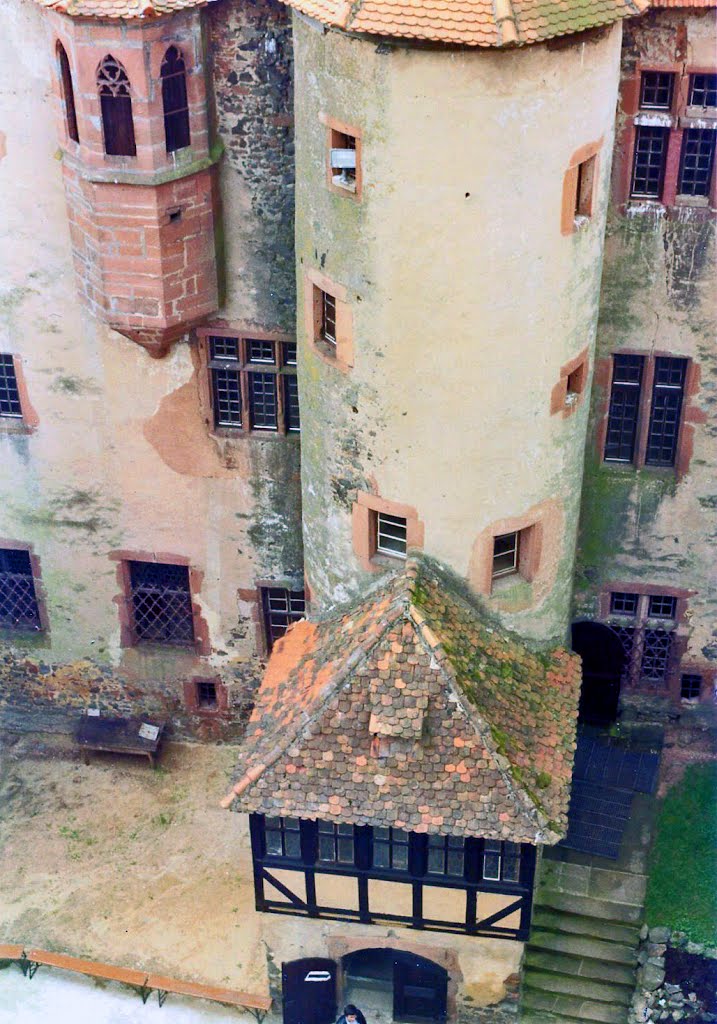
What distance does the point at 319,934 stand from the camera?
2548 cm

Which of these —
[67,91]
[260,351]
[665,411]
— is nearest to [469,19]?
[67,91]

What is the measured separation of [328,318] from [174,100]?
4.03m

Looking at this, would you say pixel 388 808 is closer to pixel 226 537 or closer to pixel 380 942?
pixel 380 942

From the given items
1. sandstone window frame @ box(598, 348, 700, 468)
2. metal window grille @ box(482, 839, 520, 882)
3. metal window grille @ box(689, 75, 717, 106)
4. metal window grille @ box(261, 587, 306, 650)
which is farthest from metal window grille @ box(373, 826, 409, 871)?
metal window grille @ box(689, 75, 717, 106)

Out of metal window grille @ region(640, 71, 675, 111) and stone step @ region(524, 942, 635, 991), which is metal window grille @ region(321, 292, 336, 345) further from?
stone step @ region(524, 942, 635, 991)

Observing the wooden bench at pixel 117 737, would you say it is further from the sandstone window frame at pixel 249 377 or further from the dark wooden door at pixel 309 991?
the sandstone window frame at pixel 249 377

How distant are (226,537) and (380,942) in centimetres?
763

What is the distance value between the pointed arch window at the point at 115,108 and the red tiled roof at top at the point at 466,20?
430 cm

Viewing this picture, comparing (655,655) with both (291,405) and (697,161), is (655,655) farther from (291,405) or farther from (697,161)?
(697,161)

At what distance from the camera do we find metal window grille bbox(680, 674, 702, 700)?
29.3 meters

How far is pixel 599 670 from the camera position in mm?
29422

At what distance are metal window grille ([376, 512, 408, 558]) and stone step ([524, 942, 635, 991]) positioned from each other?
738 centimetres

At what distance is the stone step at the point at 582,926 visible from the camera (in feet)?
88.2

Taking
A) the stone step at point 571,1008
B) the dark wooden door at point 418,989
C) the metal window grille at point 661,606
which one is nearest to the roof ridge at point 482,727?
the dark wooden door at point 418,989
